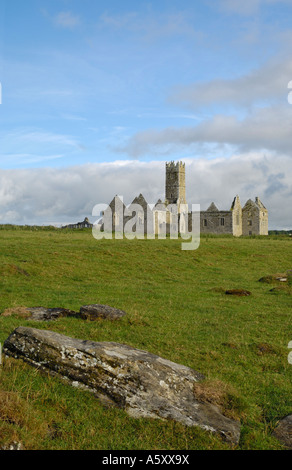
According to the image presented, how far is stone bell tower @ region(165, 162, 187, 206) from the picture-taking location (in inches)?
4830

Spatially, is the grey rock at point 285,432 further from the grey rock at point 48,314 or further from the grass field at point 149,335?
the grey rock at point 48,314

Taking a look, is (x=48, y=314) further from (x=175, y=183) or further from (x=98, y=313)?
(x=175, y=183)

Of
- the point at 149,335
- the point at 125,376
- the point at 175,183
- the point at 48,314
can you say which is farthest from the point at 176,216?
the point at 125,376

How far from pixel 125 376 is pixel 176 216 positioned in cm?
10170

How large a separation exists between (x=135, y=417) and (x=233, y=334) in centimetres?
881

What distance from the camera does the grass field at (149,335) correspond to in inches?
318

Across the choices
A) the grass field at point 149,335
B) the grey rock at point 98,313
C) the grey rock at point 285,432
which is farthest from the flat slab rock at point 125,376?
the grey rock at point 98,313

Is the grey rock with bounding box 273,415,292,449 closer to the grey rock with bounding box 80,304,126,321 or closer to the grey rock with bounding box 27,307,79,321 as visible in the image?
the grey rock with bounding box 80,304,126,321

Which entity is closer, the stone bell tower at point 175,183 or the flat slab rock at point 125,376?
the flat slab rock at point 125,376

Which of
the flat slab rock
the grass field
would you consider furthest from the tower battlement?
the flat slab rock

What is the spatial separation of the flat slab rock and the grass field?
26 centimetres

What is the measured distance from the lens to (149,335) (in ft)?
49.8
